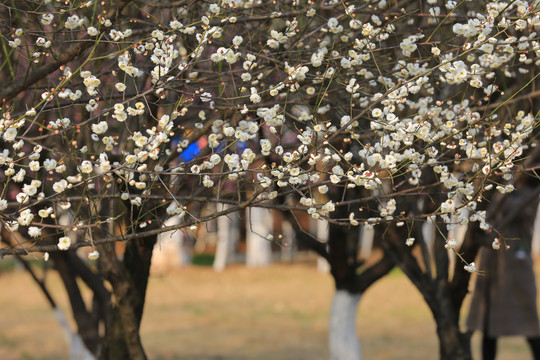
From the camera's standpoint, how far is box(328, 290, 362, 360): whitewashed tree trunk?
7.13 meters

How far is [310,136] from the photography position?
399 cm

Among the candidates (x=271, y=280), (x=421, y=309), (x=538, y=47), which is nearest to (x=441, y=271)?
(x=538, y=47)

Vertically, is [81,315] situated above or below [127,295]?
below

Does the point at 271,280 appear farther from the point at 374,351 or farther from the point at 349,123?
the point at 349,123

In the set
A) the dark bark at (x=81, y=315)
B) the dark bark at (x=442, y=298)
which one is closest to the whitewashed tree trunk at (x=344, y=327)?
the dark bark at (x=442, y=298)

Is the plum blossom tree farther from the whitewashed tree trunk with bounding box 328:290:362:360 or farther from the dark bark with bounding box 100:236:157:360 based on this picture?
the whitewashed tree trunk with bounding box 328:290:362:360

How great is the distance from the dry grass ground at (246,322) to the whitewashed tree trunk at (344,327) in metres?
3.29

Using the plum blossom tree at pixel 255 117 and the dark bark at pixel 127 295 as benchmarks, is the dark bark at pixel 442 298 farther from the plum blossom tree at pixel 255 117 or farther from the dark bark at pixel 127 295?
the dark bark at pixel 127 295

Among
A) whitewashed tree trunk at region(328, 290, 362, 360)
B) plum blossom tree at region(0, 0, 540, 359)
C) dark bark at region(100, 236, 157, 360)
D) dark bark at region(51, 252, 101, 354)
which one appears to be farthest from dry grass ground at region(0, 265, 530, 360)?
dark bark at region(100, 236, 157, 360)

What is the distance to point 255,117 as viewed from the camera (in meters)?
4.93

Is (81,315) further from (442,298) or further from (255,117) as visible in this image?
(442,298)

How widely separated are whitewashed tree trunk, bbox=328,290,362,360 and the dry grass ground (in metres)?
3.29

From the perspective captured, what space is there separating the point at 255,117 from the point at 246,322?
9.54m

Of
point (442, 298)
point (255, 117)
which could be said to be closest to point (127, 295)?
point (255, 117)
